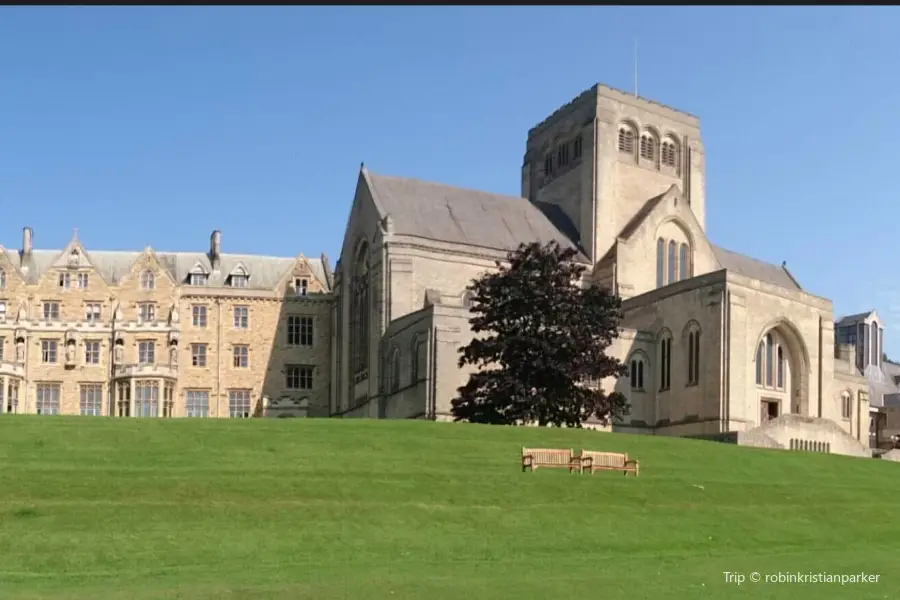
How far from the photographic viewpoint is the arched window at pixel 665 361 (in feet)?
200

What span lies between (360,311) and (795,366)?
25.6m

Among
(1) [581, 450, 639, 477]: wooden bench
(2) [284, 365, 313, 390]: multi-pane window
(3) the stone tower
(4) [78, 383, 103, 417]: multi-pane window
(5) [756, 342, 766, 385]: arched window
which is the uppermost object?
(3) the stone tower

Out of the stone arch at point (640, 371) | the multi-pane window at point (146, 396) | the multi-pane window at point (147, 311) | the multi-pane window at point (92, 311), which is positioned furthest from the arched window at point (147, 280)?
the stone arch at point (640, 371)

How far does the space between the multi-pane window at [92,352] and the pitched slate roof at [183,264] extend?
179 inches

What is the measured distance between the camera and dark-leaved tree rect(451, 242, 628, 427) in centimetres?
4816

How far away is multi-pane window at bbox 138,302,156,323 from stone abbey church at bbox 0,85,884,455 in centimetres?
13

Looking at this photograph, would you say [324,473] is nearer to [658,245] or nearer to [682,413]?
[682,413]

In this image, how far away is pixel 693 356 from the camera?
194ft

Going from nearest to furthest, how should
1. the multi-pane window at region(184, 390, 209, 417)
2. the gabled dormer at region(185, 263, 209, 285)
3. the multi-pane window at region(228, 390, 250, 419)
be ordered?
1. the multi-pane window at region(184, 390, 209, 417)
2. the multi-pane window at region(228, 390, 250, 419)
3. the gabled dormer at region(185, 263, 209, 285)

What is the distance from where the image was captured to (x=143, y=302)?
73.4m

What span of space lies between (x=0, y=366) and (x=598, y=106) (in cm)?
4057

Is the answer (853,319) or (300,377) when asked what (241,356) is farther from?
(853,319)

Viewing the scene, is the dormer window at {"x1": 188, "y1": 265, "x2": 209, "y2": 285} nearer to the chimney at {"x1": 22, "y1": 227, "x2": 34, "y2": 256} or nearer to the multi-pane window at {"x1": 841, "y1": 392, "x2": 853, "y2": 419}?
the chimney at {"x1": 22, "y1": 227, "x2": 34, "y2": 256}

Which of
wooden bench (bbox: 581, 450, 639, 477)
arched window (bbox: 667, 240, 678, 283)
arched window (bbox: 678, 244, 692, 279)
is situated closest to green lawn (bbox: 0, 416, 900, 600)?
wooden bench (bbox: 581, 450, 639, 477)
